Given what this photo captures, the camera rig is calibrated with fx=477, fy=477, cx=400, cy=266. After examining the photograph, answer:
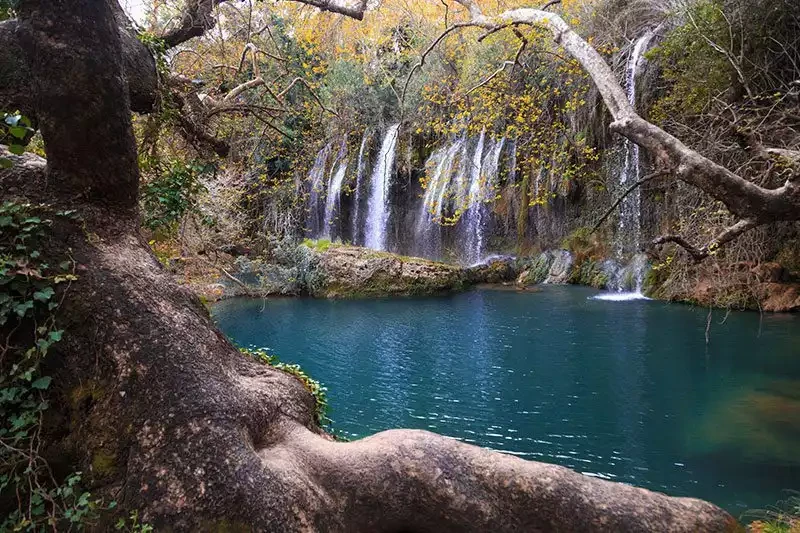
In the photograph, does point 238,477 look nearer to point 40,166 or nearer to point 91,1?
point 40,166

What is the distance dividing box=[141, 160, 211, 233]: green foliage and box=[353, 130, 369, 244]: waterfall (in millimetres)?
16893

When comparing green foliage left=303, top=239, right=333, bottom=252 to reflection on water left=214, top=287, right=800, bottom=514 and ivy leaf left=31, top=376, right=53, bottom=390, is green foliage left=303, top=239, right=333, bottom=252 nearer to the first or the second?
reflection on water left=214, top=287, right=800, bottom=514

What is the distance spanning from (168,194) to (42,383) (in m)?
2.59

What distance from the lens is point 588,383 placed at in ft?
26.7

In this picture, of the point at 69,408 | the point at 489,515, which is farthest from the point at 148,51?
the point at 489,515

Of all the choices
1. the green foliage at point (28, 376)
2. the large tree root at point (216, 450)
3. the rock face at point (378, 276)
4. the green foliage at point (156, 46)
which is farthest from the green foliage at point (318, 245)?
the green foliage at point (28, 376)

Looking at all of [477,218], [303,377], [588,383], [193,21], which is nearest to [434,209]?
[477,218]

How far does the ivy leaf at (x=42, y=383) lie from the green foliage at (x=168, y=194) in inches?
97.8

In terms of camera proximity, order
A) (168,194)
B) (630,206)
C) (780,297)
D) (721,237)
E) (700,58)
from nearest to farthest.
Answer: (721,237) → (168,194) → (700,58) → (780,297) → (630,206)

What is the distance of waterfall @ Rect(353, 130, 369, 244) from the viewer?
69.8 feet

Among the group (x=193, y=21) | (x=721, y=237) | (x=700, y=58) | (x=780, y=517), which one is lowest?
(x=780, y=517)

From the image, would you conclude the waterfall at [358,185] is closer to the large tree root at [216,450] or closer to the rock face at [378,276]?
the rock face at [378,276]

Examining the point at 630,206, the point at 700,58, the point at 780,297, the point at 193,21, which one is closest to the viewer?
the point at 193,21

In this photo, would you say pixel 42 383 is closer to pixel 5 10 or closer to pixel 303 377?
pixel 303 377
